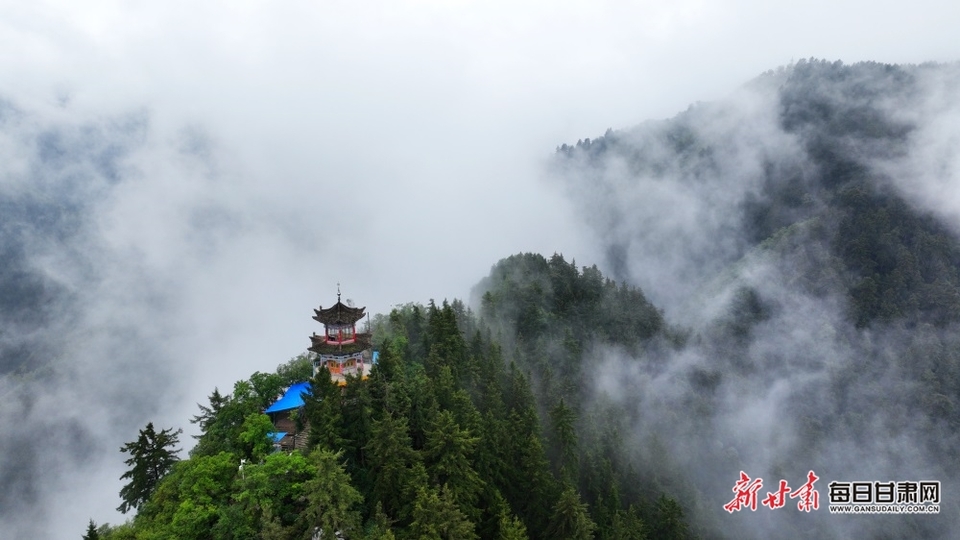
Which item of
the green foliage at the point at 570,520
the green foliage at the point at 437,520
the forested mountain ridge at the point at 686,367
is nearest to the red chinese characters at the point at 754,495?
the forested mountain ridge at the point at 686,367

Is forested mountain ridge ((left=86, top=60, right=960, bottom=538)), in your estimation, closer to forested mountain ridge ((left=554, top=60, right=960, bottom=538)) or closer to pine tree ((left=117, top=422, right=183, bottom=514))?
forested mountain ridge ((left=554, top=60, right=960, bottom=538))

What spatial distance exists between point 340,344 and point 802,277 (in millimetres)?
92696

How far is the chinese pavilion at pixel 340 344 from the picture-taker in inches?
1789

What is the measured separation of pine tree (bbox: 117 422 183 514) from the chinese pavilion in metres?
11.2

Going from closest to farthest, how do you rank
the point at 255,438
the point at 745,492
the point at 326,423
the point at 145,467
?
the point at 326,423, the point at 255,438, the point at 145,467, the point at 745,492

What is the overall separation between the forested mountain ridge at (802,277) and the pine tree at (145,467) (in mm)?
45166

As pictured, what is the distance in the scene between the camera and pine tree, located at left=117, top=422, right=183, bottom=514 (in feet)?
124

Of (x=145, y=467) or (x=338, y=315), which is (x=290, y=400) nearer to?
(x=338, y=315)

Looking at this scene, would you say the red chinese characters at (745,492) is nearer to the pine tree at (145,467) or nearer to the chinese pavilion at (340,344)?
the chinese pavilion at (340,344)

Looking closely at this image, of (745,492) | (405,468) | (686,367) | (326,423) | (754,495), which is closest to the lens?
(405,468)

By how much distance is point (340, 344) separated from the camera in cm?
4544

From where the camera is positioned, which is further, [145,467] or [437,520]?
[145,467]

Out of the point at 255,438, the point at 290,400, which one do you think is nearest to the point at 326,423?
the point at 255,438

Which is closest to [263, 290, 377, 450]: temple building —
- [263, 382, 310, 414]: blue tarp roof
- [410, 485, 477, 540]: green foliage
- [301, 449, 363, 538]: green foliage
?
[263, 382, 310, 414]: blue tarp roof
